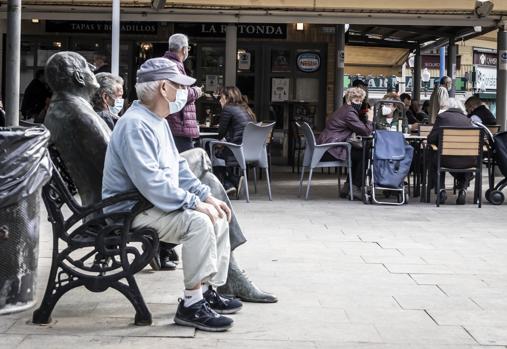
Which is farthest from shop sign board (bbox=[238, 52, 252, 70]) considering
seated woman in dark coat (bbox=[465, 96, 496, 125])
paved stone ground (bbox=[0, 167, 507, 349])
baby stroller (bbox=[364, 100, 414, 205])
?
paved stone ground (bbox=[0, 167, 507, 349])

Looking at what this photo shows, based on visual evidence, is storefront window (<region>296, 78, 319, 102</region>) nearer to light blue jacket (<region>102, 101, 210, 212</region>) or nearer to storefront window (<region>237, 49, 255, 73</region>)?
storefront window (<region>237, 49, 255, 73</region>)

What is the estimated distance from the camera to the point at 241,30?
18266 mm

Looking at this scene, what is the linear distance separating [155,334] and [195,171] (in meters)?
1.21

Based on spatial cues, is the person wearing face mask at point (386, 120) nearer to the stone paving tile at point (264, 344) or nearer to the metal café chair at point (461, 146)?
the metal café chair at point (461, 146)

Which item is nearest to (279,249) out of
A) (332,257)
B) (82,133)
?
(332,257)

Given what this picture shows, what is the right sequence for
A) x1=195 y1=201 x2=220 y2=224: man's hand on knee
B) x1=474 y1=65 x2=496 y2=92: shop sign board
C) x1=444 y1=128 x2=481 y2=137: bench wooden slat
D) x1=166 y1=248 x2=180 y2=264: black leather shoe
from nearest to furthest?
x1=195 y1=201 x2=220 y2=224: man's hand on knee < x1=166 y1=248 x2=180 y2=264: black leather shoe < x1=444 y1=128 x2=481 y2=137: bench wooden slat < x1=474 y1=65 x2=496 y2=92: shop sign board

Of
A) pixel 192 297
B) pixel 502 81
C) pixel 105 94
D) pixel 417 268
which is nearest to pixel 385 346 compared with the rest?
pixel 192 297

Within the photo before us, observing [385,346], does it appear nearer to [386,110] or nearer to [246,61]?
[386,110]

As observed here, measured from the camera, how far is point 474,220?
9.78m

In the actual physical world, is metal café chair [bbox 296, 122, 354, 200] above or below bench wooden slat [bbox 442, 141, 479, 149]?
below

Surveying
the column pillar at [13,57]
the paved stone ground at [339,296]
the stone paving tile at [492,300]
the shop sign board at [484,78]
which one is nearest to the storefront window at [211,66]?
the paved stone ground at [339,296]

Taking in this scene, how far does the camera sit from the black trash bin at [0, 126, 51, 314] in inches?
189

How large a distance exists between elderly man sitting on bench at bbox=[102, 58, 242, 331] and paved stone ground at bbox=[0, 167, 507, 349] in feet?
0.68

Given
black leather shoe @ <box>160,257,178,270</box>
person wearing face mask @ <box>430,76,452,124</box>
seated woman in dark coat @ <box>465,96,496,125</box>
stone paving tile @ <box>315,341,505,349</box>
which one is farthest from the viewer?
seated woman in dark coat @ <box>465,96,496,125</box>
